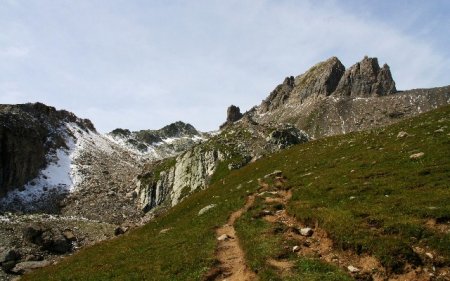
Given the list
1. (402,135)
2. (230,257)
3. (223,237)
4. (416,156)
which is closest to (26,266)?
(223,237)

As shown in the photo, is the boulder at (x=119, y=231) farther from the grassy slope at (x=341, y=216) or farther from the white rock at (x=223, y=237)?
the white rock at (x=223, y=237)

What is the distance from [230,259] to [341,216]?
738 cm

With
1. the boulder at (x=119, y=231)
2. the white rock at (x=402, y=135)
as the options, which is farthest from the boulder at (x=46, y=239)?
the white rock at (x=402, y=135)

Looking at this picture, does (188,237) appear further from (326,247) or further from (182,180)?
(182,180)

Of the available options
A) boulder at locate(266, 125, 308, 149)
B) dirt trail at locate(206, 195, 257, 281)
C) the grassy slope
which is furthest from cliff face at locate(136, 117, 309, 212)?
dirt trail at locate(206, 195, 257, 281)

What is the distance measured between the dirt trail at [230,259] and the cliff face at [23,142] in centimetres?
6791

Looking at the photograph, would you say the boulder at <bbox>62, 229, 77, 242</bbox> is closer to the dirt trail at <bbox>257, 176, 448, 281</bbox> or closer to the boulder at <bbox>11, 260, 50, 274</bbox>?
the boulder at <bbox>11, 260, 50, 274</bbox>

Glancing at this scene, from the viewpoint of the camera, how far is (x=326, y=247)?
24.0 metres

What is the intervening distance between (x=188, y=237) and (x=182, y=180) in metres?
54.2

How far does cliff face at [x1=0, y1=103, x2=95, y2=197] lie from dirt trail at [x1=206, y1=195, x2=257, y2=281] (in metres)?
67.9

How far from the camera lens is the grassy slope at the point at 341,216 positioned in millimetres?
21938

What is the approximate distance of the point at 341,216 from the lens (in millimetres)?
25844

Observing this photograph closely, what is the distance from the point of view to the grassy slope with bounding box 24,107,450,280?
72.0 feet

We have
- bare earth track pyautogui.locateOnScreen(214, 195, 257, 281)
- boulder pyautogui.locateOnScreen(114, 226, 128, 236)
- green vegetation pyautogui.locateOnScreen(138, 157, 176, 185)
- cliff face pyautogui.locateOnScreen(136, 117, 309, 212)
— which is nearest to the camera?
bare earth track pyautogui.locateOnScreen(214, 195, 257, 281)
